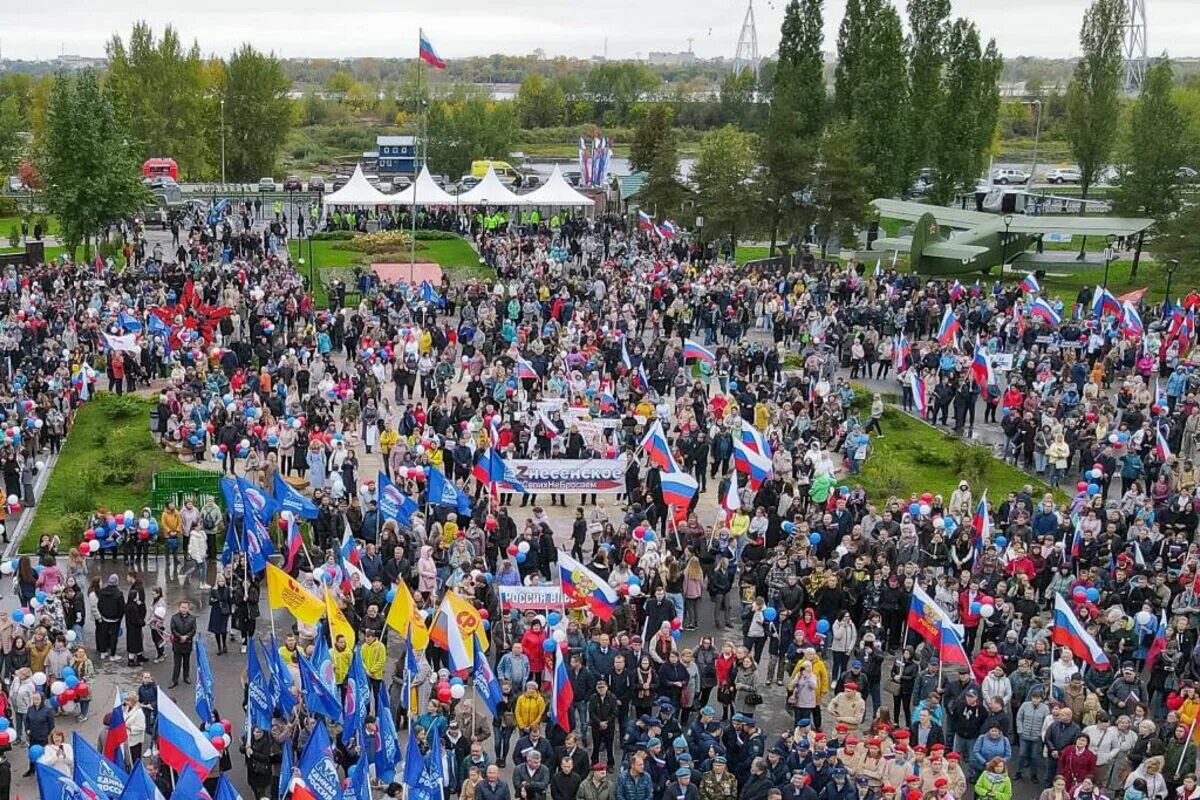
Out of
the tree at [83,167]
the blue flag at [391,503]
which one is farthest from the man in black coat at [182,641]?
the tree at [83,167]

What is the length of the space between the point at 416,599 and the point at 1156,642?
848cm

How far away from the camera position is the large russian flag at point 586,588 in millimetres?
16547

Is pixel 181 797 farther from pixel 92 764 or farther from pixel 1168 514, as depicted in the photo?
pixel 1168 514

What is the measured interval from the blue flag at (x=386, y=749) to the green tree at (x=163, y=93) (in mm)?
59076

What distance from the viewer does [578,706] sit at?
15289 millimetres

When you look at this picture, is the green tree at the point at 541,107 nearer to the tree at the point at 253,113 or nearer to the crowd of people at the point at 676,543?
the tree at the point at 253,113

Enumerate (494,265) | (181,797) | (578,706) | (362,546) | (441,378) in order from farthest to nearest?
(494,265) < (441,378) < (362,546) < (578,706) < (181,797)

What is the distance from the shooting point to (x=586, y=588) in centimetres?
1662

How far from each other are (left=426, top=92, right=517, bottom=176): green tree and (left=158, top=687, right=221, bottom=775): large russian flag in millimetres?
63615

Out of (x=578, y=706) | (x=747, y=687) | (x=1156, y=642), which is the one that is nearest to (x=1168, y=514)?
(x=1156, y=642)

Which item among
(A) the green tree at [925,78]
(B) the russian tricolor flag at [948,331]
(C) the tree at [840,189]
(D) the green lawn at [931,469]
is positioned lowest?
(D) the green lawn at [931,469]

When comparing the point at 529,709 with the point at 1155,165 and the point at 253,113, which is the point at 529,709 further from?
the point at 253,113

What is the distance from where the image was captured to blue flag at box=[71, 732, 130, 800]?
1177 centimetres

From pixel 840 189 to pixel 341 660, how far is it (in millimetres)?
34399
